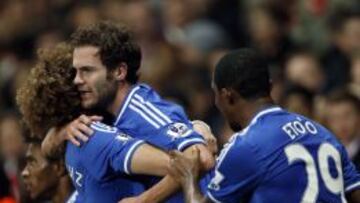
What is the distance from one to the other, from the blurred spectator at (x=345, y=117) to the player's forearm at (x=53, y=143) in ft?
10.1

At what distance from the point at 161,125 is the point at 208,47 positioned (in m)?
6.66

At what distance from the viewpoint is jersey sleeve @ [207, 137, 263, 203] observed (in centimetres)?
743

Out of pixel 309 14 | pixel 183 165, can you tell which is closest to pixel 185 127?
pixel 183 165

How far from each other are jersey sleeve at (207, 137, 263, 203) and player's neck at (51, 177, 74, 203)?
1742 millimetres

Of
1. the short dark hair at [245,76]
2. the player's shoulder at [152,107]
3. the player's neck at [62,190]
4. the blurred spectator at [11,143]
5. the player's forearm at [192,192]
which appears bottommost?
the blurred spectator at [11,143]

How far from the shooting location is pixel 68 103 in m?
8.13

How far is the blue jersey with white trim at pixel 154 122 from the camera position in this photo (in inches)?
301

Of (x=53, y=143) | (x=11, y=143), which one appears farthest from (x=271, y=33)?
(x=53, y=143)

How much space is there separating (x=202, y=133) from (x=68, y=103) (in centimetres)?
76

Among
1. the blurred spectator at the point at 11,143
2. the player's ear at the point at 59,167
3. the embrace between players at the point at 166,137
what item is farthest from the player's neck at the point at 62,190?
the blurred spectator at the point at 11,143

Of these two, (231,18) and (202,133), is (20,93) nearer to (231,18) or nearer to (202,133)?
(202,133)

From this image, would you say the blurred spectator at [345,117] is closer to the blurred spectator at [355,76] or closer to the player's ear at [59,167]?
the blurred spectator at [355,76]

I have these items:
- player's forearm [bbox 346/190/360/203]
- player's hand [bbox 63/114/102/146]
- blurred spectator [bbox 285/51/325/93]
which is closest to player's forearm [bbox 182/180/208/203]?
player's hand [bbox 63/114/102/146]

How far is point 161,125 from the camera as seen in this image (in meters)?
7.73
